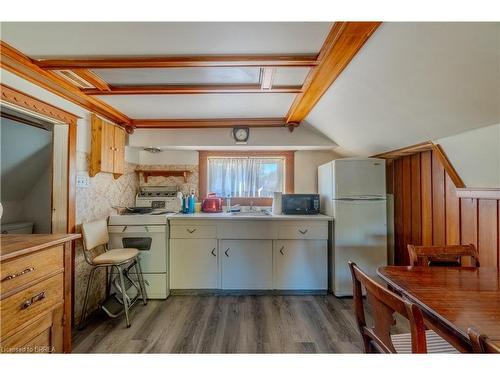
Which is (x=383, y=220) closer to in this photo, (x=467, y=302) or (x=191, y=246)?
(x=467, y=302)

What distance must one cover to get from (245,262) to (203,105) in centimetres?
180

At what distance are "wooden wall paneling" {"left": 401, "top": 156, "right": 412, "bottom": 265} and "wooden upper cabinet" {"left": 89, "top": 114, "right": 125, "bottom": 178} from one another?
331 cm

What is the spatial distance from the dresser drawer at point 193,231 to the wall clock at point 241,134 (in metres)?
1.14

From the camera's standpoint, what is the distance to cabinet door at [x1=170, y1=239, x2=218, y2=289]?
8.68 ft

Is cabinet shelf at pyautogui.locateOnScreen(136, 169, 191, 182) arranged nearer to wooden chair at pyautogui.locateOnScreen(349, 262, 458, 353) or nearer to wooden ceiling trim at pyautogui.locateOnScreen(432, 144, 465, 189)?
wooden chair at pyautogui.locateOnScreen(349, 262, 458, 353)

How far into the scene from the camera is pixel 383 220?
261 cm

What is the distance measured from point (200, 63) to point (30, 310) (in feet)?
5.53

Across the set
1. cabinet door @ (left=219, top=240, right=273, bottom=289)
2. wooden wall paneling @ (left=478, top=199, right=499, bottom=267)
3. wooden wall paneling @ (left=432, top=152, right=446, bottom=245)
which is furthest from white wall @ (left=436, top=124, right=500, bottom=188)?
cabinet door @ (left=219, top=240, right=273, bottom=289)

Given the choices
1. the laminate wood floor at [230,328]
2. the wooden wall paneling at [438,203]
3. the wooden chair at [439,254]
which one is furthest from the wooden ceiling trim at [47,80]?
the wooden wall paneling at [438,203]

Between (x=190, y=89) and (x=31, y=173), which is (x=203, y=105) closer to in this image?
Result: (x=190, y=89)

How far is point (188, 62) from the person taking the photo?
147 centimetres

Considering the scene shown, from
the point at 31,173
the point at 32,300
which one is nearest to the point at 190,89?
the point at 32,300

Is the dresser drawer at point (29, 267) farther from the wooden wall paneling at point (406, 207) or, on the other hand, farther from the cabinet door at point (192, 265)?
the wooden wall paneling at point (406, 207)
